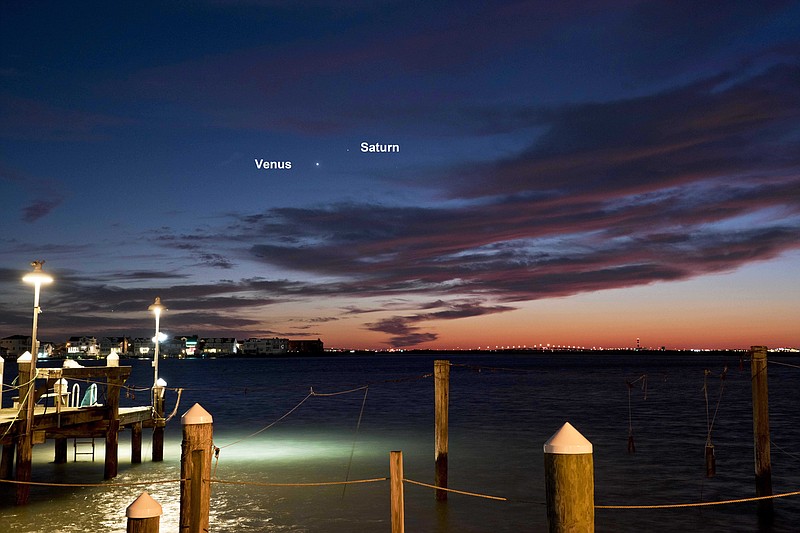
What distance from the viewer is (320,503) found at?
2055 centimetres

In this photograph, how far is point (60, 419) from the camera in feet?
64.8

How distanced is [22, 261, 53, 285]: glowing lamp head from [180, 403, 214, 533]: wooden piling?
28.2 ft

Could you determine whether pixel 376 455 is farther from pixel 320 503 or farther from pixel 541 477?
pixel 320 503

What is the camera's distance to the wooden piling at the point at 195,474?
1067 cm

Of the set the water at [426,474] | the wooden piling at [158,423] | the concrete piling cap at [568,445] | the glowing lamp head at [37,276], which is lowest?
the water at [426,474]

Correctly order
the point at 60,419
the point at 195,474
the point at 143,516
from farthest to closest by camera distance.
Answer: the point at 60,419, the point at 195,474, the point at 143,516

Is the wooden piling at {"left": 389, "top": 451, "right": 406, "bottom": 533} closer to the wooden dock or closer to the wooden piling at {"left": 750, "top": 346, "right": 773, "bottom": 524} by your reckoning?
the wooden piling at {"left": 750, "top": 346, "right": 773, "bottom": 524}

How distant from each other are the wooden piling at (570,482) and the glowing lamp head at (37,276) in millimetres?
14533

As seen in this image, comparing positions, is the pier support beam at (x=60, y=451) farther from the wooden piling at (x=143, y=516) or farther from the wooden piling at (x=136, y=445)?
the wooden piling at (x=143, y=516)

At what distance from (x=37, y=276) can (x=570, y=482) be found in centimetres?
1472

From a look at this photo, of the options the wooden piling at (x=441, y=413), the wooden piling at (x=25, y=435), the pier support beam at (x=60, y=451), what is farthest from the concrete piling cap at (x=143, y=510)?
the pier support beam at (x=60, y=451)

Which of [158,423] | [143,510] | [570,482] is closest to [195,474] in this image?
[143,510]

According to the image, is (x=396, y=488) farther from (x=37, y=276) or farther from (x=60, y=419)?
Result: (x=60, y=419)

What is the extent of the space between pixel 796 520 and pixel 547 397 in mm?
57129
